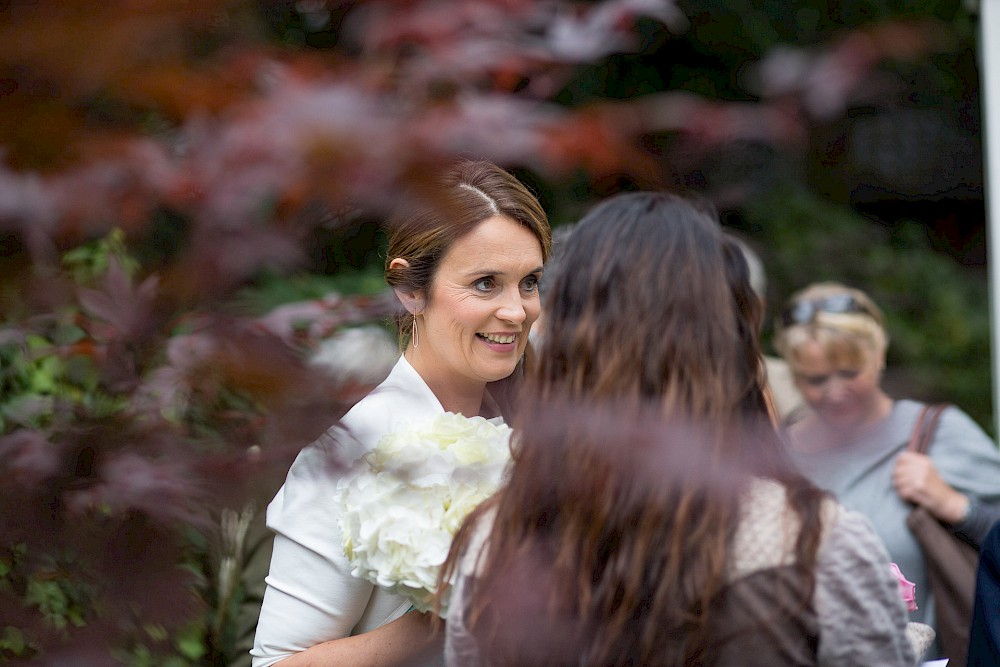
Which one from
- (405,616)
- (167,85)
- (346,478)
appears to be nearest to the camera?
(167,85)

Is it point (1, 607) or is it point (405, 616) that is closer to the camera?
point (1, 607)

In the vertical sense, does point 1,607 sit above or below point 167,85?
below

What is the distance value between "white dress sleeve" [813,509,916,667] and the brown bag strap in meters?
1.59

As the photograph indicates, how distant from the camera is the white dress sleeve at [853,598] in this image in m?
1.19

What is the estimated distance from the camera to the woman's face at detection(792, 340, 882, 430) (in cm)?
279

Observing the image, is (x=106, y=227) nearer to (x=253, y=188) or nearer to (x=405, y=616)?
(x=253, y=188)

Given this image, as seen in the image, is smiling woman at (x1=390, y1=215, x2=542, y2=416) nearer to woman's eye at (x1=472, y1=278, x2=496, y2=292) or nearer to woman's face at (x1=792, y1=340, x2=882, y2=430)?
woman's eye at (x1=472, y1=278, x2=496, y2=292)

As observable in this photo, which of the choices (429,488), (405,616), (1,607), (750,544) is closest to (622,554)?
(750,544)

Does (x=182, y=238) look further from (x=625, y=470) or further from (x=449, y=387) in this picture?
(x=449, y=387)

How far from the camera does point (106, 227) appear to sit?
55cm

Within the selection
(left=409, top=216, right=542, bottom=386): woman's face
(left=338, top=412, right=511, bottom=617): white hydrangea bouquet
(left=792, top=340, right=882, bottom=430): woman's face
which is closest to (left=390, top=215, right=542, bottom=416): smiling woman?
(left=409, top=216, right=542, bottom=386): woman's face

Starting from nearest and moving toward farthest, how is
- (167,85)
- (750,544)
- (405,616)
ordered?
(167,85)
(750,544)
(405,616)

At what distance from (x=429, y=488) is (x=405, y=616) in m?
0.33

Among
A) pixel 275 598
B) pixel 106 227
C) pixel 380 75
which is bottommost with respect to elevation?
pixel 275 598
